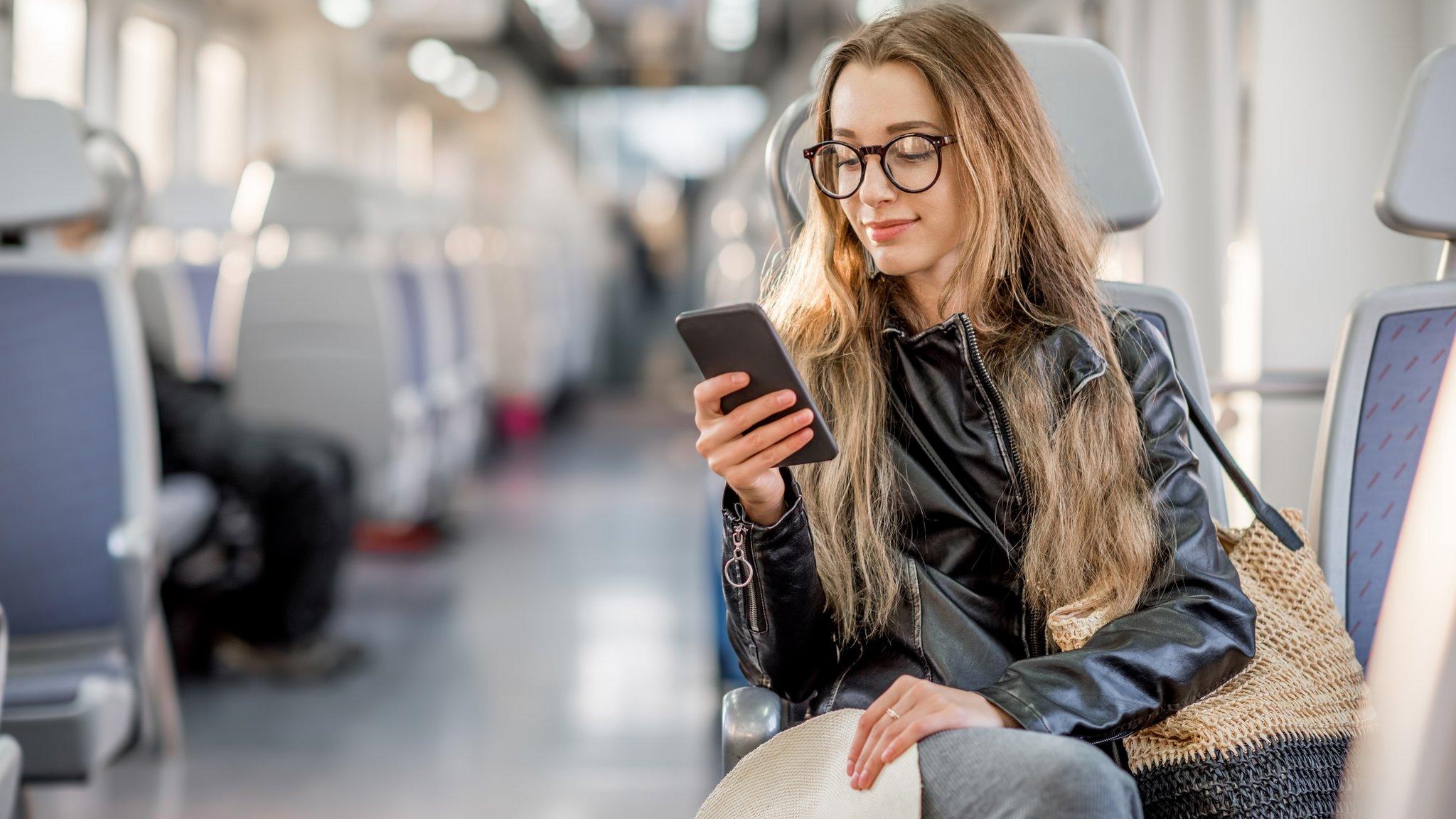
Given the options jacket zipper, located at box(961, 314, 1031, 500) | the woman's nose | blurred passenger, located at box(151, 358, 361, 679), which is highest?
the woman's nose

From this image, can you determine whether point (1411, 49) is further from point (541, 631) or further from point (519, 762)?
point (541, 631)

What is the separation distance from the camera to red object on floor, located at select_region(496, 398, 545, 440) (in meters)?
8.39

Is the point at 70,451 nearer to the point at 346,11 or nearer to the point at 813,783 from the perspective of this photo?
the point at 813,783

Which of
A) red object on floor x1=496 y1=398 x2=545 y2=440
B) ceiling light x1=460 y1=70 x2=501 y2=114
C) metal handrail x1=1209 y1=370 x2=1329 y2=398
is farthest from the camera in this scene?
ceiling light x1=460 y1=70 x2=501 y2=114

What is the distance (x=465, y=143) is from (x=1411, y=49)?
1175 cm

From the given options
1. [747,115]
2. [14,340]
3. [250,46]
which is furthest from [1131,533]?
[747,115]

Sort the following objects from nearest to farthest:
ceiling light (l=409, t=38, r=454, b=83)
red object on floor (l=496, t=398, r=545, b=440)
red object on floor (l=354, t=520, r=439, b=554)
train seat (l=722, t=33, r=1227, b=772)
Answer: train seat (l=722, t=33, r=1227, b=772) → red object on floor (l=354, t=520, r=439, b=554) → red object on floor (l=496, t=398, r=545, b=440) → ceiling light (l=409, t=38, r=454, b=83)

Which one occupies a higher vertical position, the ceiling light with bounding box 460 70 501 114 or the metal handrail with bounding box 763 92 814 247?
the ceiling light with bounding box 460 70 501 114

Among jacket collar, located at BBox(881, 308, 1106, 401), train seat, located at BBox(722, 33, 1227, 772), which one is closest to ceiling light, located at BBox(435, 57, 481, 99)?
train seat, located at BBox(722, 33, 1227, 772)

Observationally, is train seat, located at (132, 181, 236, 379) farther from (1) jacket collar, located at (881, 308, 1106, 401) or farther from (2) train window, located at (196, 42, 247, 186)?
(1) jacket collar, located at (881, 308, 1106, 401)

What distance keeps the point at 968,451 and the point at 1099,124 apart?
50cm

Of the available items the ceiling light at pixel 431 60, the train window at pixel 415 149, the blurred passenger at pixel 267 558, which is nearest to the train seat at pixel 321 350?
the blurred passenger at pixel 267 558

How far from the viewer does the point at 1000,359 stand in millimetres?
1236

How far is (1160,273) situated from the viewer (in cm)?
387
